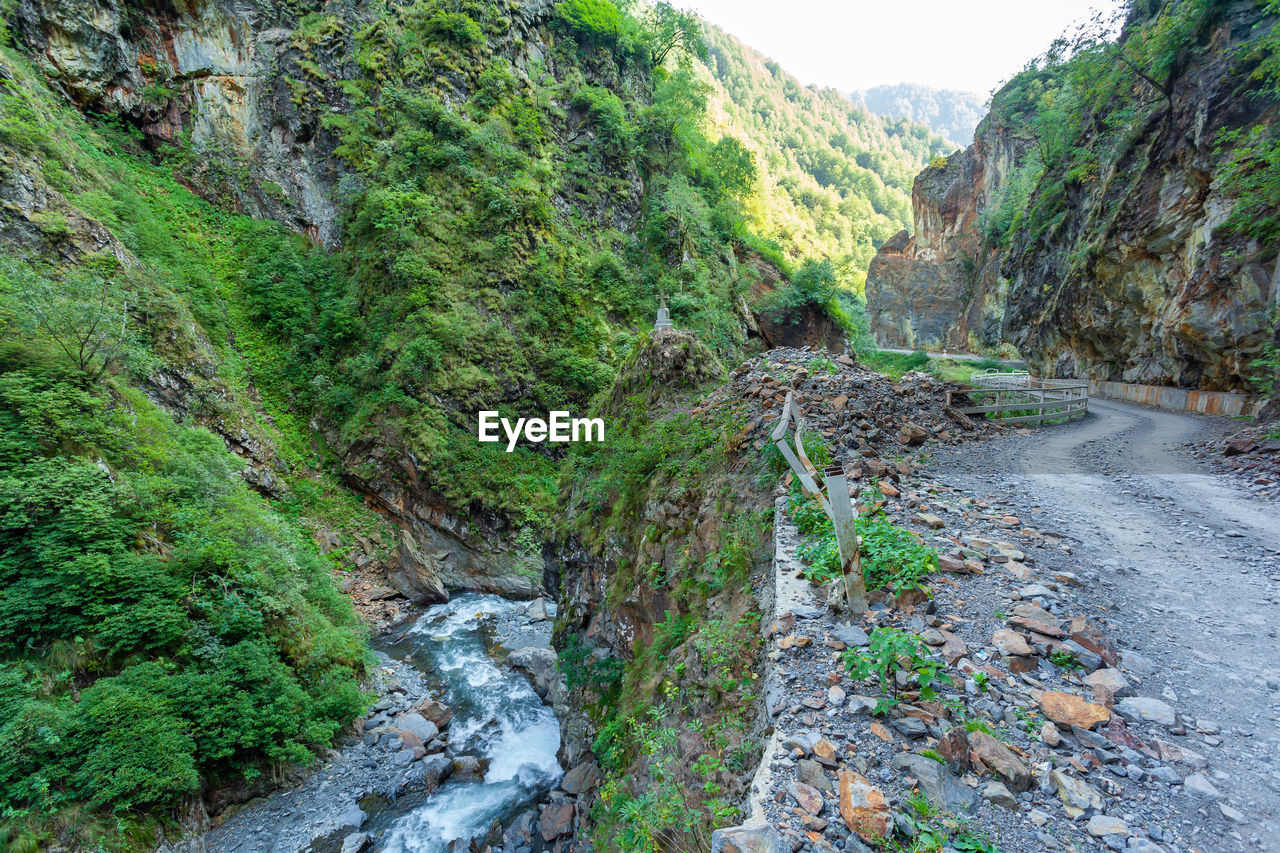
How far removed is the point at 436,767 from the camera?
1034 centimetres

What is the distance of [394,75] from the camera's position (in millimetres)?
21312

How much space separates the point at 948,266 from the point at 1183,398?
107ft

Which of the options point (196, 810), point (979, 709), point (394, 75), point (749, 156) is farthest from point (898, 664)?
point (749, 156)

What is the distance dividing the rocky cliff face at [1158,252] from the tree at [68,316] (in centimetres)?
2597

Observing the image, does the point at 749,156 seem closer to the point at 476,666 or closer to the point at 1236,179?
the point at 1236,179

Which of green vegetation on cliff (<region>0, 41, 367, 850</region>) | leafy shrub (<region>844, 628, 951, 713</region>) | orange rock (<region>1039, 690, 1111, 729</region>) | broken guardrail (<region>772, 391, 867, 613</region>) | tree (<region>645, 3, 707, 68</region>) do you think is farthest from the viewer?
tree (<region>645, 3, 707, 68</region>)

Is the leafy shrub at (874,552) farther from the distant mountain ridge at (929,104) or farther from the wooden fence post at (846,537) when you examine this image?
the distant mountain ridge at (929,104)

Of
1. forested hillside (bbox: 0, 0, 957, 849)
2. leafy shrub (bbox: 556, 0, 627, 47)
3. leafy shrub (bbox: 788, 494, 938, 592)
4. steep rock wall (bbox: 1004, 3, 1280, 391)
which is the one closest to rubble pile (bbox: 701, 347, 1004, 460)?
leafy shrub (bbox: 788, 494, 938, 592)

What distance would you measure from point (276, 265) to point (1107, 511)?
27.9 metres

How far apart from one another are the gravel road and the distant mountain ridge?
22273 cm

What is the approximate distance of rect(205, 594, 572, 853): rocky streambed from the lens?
8906 mm

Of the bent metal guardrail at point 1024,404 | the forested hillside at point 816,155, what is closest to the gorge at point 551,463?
the bent metal guardrail at point 1024,404

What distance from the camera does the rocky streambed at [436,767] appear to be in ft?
29.2

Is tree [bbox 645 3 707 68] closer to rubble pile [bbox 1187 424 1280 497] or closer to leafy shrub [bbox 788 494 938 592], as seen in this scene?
rubble pile [bbox 1187 424 1280 497]
